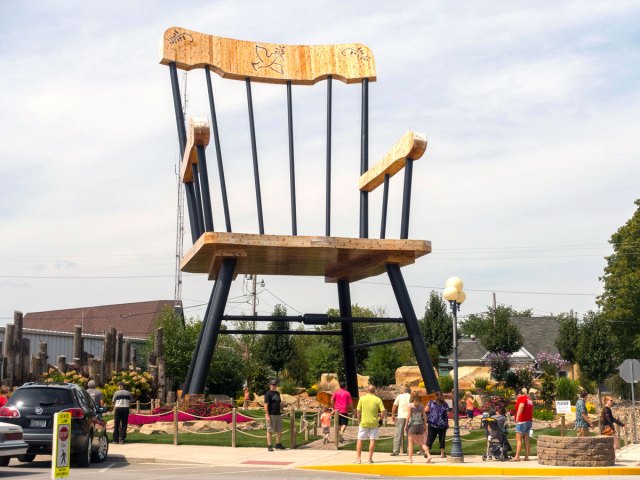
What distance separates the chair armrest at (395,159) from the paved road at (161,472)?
22.3 feet

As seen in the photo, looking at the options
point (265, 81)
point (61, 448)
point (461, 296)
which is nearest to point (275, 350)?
point (265, 81)

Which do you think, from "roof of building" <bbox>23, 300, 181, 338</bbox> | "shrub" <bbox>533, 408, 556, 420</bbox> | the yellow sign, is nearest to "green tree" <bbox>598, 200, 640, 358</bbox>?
"shrub" <bbox>533, 408, 556, 420</bbox>

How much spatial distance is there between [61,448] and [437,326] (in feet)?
166

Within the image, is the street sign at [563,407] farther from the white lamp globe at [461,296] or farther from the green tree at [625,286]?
the green tree at [625,286]

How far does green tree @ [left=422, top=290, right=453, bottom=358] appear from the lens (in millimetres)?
59719

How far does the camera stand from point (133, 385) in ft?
107

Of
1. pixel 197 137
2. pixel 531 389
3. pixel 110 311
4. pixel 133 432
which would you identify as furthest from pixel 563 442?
pixel 110 311

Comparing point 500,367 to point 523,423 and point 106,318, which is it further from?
point 523,423

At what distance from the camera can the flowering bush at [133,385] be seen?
31422mm

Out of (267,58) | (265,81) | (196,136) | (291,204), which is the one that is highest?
(267,58)

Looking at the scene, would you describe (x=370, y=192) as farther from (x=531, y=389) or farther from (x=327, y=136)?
(x=531, y=389)

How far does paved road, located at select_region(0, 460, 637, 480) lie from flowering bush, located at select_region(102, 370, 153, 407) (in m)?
14.6

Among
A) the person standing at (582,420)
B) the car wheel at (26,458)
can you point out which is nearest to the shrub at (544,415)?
A: the person standing at (582,420)

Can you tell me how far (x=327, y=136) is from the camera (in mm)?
21734
